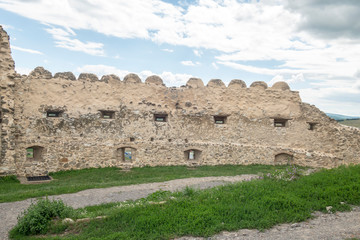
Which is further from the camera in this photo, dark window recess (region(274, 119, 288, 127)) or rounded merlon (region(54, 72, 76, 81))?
dark window recess (region(274, 119, 288, 127))

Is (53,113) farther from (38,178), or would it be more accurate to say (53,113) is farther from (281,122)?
(281,122)

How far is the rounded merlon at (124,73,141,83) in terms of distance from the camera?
15802mm

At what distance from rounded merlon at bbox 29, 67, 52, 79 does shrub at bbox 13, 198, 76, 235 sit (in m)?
9.05

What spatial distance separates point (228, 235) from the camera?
5.67 m

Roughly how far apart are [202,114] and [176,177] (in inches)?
198

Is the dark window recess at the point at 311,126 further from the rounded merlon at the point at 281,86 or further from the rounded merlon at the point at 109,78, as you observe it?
the rounded merlon at the point at 109,78

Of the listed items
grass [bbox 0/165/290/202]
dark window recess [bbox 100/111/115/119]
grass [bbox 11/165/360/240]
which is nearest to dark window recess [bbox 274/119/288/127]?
grass [bbox 0/165/290/202]

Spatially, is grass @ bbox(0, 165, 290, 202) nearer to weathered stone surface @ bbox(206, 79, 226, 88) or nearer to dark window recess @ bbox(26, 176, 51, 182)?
dark window recess @ bbox(26, 176, 51, 182)

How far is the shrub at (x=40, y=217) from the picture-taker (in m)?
6.16

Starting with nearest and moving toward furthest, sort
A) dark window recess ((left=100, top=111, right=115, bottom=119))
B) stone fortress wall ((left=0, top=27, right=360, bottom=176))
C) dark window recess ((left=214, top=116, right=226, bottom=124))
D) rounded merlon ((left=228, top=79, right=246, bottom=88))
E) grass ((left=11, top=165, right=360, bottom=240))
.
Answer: grass ((left=11, top=165, right=360, bottom=240)) < stone fortress wall ((left=0, top=27, right=360, bottom=176)) < dark window recess ((left=100, top=111, right=115, bottom=119)) < dark window recess ((left=214, top=116, right=226, bottom=124)) < rounded merlon ((left=228, top=79, right=246, bottom=88))

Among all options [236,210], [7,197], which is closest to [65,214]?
[7,197]

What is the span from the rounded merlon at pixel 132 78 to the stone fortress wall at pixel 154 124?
0.18ft

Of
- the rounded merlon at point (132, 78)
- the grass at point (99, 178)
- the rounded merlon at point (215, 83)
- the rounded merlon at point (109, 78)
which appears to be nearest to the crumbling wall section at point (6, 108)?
the grass at point (99, 178)

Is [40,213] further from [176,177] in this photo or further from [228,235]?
[176,177]
